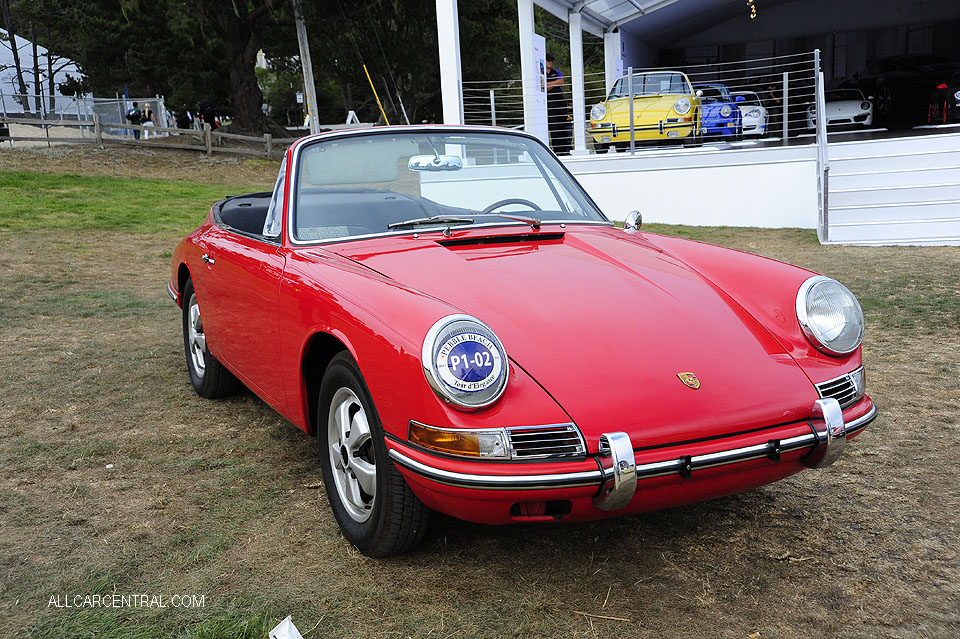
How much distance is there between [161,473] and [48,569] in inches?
34.5

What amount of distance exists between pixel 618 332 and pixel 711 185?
10.4 m

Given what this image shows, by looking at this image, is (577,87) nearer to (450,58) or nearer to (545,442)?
(450,58)

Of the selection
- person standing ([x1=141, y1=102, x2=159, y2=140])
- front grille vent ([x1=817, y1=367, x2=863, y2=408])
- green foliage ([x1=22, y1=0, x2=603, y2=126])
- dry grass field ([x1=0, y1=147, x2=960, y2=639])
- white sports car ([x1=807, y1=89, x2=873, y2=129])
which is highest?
green foliage ([x1=22, y1=0, x2=603, y2=126])

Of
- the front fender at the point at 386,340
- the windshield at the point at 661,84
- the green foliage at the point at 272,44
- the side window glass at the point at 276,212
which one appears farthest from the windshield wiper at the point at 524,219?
the green foliage at the point at 272,44

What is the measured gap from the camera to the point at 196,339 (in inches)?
188

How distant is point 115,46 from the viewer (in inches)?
1518

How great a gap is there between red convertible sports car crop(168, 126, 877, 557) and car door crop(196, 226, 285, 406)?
0.06 feet

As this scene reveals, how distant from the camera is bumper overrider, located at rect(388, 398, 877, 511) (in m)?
2.22

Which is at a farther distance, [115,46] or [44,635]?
[115,46]

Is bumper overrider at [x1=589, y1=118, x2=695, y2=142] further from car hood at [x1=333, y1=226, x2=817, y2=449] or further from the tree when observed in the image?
the tree

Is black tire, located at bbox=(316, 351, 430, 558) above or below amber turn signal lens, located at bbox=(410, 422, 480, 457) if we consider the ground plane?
below

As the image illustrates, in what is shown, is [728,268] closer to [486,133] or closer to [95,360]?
[486,133]

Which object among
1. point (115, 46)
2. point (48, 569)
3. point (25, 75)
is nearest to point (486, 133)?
point (48, 569)

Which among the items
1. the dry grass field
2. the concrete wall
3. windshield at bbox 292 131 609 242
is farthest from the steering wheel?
the concrete wall
